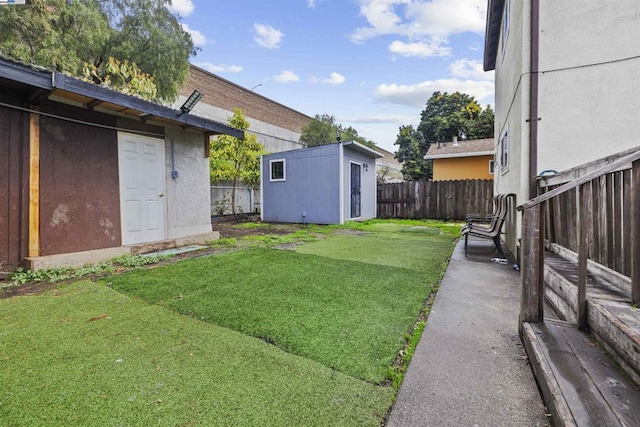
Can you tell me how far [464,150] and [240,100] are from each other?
45.0 ft

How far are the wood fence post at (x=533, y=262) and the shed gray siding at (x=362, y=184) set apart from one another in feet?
27.5

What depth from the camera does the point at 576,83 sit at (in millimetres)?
3729

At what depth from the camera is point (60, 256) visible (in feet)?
14.2

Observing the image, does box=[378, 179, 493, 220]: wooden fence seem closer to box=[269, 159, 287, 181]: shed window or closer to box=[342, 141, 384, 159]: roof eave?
box=[342, 141, 384, 159]: roof eave

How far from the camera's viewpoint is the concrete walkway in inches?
56.4

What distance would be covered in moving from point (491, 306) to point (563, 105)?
9.10ft

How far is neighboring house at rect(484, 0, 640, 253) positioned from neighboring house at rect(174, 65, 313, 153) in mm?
13597

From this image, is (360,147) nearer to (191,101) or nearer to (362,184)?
(362,184)

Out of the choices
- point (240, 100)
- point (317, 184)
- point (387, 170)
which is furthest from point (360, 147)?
point (387, 170)

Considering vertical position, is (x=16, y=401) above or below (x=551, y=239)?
below

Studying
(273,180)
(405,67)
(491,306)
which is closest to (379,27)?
(405,67)

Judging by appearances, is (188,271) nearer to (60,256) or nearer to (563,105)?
(60,256)

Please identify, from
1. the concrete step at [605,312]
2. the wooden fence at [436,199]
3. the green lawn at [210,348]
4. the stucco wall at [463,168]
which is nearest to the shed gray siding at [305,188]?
the wooden fence at [436,199]

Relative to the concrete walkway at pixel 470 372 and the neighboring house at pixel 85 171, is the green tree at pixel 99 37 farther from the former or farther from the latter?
the concrete walkway at pixel 470 372
